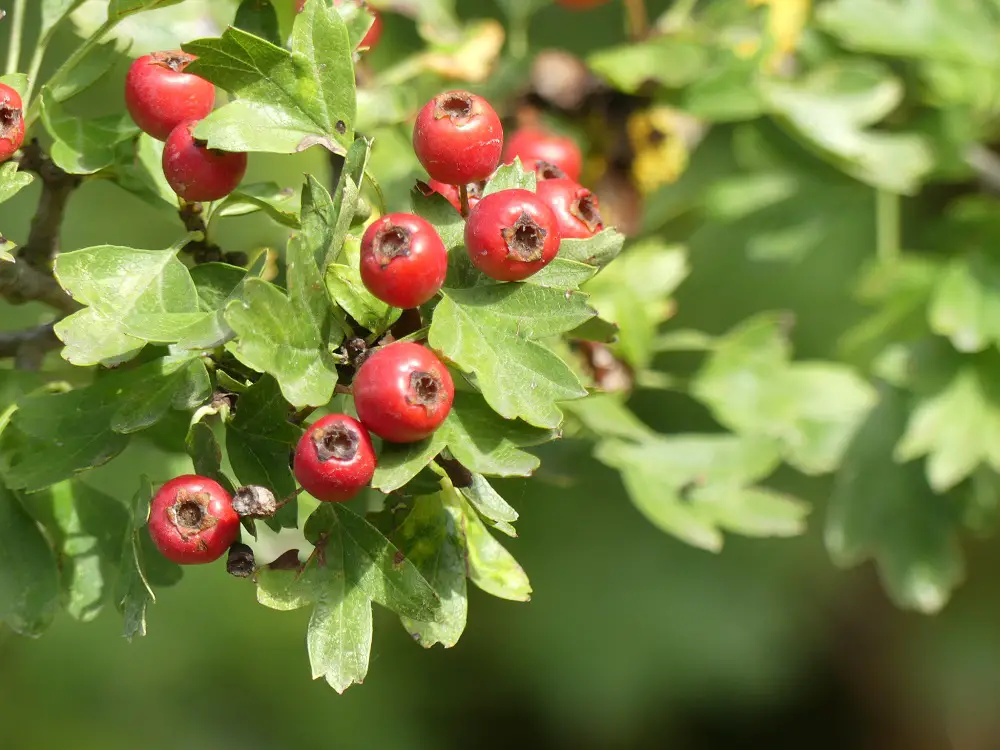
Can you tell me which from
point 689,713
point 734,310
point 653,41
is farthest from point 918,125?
point 689,713

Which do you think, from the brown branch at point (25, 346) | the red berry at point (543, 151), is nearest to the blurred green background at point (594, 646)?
the red berry at point (543, 151)

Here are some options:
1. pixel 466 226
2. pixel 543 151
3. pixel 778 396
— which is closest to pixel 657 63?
pixel 543 151

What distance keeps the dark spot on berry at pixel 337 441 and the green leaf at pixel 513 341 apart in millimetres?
76

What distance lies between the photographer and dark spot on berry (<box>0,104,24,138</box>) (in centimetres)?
73

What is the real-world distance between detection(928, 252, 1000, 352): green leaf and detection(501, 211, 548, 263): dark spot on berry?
857mm

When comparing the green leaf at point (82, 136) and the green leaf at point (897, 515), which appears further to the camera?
the green leaf at point (897, 515)

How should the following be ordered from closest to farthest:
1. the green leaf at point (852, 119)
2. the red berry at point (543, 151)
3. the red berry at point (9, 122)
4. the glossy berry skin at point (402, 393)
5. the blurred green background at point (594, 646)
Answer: the glossy berry skin at point (402, 393) < the red berry at point (9, 122) < the red berry at point (543, 151) < the green leaf at point (852, 119) < the blurred green background at point (594, 646)

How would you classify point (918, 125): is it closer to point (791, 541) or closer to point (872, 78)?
point (872, 78)

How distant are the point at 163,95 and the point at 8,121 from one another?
0.35ft

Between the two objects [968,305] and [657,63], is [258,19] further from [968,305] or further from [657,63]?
[968,305]

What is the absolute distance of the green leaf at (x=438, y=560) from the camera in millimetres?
743

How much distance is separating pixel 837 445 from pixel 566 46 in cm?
105

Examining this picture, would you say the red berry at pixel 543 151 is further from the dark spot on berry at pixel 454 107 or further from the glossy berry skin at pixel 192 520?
the glossy berry skin at pixel 192 520

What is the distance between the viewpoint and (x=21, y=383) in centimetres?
87
